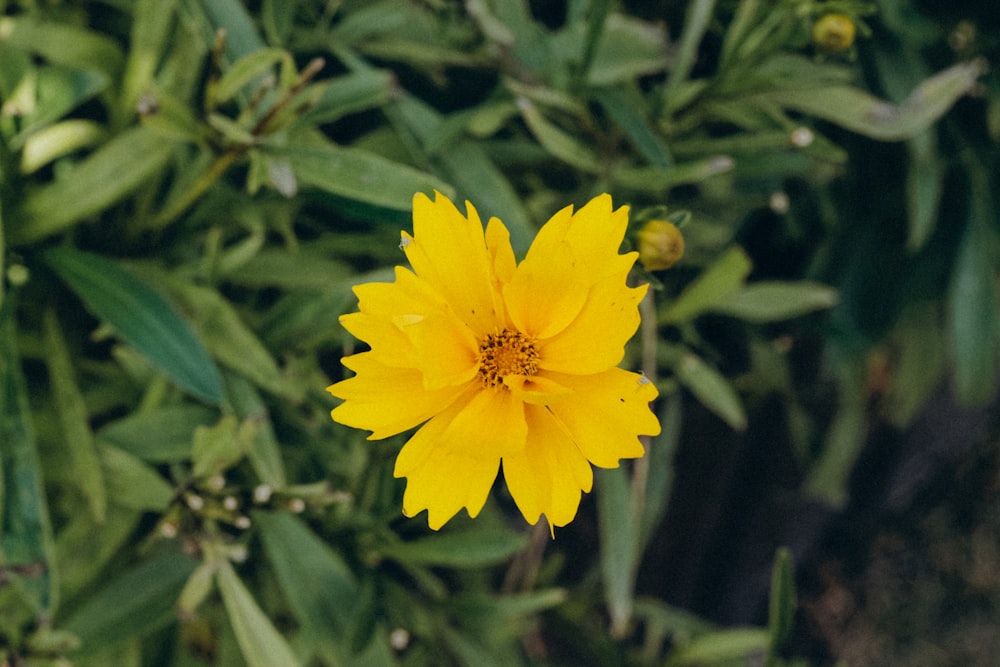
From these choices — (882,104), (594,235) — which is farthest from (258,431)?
(882,104)

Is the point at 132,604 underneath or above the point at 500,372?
underneath

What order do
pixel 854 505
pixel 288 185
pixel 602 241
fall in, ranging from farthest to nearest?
pixel 854 505, pixel 288 185, pixel 602 241

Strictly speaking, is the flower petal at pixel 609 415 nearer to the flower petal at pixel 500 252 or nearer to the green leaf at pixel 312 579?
the flower petal at pixel 500 252

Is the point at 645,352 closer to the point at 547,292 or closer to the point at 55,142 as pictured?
the point at 547,292

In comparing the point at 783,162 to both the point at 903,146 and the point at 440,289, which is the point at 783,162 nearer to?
the point at 903,146

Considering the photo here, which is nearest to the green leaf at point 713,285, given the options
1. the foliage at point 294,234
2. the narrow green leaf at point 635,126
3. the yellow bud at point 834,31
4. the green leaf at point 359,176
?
the foliage at point 294,234

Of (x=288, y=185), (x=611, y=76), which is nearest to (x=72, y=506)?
(x=288, y=185)

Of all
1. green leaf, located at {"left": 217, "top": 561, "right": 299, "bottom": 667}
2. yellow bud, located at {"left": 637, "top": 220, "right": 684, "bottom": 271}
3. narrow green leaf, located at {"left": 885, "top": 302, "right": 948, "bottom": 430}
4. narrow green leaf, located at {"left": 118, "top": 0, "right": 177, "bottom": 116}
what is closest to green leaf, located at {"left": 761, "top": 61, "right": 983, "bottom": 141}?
yellow bud, located at {"left": 637, "top": 220, "right": 684, "bottom": 271}

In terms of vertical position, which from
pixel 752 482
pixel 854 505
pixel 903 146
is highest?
pixel 903 146
